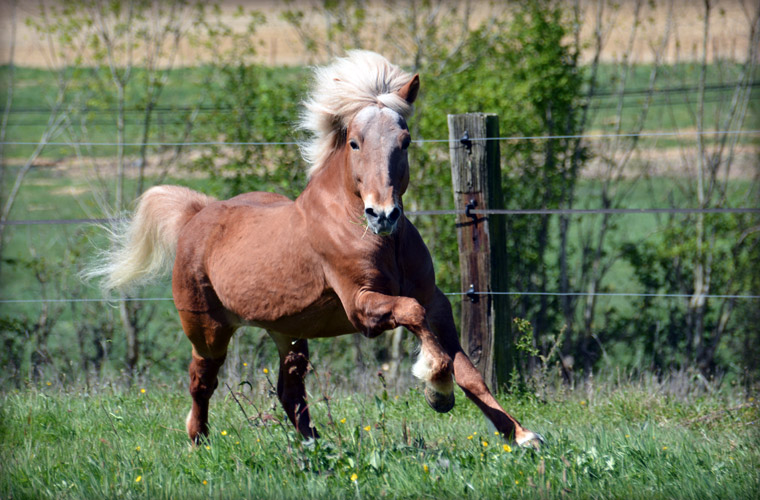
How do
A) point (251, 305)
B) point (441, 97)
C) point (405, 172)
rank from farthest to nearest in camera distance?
point (441, 97) < point (251, 305) < point (405, 172)

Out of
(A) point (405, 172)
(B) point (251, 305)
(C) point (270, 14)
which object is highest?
(C) point (270, 14)

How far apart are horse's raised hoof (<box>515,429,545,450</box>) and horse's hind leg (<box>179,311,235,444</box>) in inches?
82.7

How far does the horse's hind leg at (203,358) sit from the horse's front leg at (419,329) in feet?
4.62

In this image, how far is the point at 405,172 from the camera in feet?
13.4

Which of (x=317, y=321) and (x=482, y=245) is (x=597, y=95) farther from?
(x=317, y=321)

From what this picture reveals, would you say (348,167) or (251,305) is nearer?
(348,167)

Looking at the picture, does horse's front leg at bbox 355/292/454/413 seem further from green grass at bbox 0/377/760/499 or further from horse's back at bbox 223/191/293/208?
horse's back at bbox 223/191/293/208

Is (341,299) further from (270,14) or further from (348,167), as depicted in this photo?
(270,14)

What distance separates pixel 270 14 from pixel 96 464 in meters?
7.98

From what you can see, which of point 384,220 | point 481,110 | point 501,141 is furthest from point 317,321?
point 501,141

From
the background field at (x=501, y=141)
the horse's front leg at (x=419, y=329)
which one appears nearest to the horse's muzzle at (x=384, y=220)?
the horse's front leg at (x=419, y=329)

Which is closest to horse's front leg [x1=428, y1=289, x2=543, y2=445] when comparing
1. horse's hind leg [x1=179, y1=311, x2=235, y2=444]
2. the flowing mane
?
Answer: the flowing mane

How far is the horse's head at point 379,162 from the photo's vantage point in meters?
3.76

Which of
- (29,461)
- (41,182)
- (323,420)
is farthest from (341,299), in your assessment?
(41,182)
